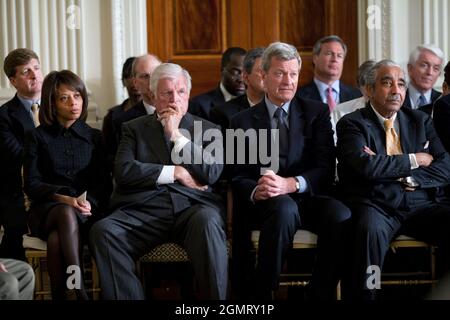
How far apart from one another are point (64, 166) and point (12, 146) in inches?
19.5

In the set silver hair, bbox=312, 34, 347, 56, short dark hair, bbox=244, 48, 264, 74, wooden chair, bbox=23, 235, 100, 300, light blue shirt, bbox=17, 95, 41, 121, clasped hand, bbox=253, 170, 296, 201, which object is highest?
silver hair, bbox=312, 34, 347, 56

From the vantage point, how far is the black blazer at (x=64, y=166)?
439 cm

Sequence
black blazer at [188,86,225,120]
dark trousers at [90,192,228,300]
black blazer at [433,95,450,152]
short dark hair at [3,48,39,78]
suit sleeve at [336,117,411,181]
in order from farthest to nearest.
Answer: black blazer at [188,86,225,120] → short dark hair at [3,48,39,78] → black blazer at [433,95,450,152] → suit sleeve at [336,117,411,181] → dark trousers at [90,192,228,300]

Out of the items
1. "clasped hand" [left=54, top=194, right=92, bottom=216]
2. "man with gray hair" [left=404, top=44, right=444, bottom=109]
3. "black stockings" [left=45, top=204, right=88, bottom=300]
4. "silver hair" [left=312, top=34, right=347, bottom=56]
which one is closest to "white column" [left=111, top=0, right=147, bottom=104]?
"silver hair" [left=312, top=34, right=347, bottom=56]

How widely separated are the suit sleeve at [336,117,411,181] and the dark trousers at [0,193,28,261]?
1711mm

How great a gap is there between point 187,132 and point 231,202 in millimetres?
405

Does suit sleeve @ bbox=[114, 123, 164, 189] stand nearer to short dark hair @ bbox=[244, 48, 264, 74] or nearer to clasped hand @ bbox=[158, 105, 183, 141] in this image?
clasped hand @ bbox=[158, 105, 183, 141]

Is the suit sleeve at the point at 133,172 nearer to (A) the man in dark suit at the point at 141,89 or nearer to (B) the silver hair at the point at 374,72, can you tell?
(A) the man in dark suit at the point at 141,89

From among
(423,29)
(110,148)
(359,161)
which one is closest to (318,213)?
Result: (359,161)

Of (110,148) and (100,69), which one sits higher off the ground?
(100,69)

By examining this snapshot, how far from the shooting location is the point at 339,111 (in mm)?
5117

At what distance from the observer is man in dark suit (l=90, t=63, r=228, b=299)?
4.14 meters

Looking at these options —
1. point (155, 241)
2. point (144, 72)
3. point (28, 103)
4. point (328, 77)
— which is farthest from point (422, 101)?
point (28, 103)
